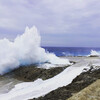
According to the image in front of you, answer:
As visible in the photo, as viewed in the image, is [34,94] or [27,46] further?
[27,46]

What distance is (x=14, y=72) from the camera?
18469mm

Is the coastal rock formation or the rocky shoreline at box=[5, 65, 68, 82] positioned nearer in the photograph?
the coastal rock formation

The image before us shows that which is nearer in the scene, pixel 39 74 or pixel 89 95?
pixel 89 95

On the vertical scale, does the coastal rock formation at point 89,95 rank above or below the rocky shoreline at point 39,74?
above

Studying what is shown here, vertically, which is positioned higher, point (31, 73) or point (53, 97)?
point (53, 97)

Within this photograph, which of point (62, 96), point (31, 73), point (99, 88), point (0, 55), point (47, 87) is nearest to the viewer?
point (99, 88)

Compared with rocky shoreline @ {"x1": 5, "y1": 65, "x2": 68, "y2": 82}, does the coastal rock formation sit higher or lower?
higher

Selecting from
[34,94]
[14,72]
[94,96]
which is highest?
[94,96]

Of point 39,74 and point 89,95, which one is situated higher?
point 89,95

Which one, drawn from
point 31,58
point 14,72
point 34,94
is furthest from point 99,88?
point 31,58

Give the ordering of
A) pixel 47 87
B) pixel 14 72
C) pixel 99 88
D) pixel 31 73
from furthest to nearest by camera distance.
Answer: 1. pixel 14 72
2. pixel 31 73
3. pixel 47 87
4. pixel 99 88

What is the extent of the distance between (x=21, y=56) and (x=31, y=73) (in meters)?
5.64

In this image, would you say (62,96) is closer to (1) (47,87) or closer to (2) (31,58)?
(1) (47,87)

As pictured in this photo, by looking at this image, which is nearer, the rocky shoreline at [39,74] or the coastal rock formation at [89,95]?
the coastal rock formation at [89,95]
